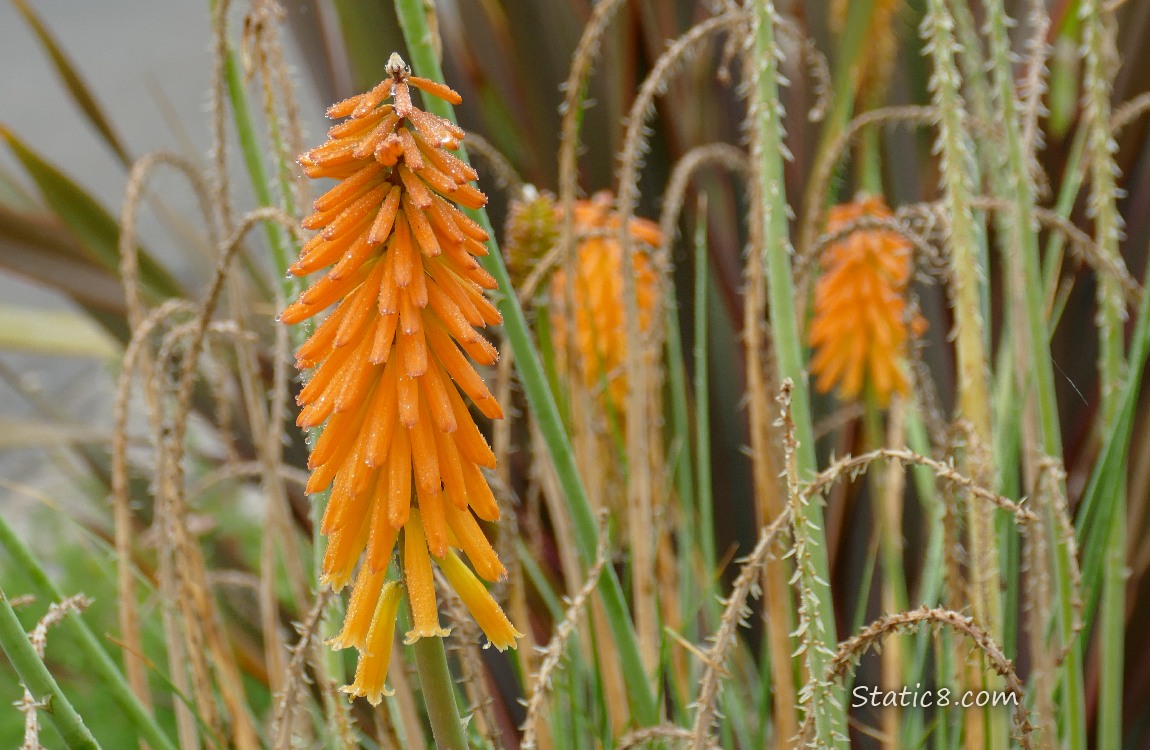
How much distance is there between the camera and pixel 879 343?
925 mm

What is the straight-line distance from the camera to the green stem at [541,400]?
1.45 ft

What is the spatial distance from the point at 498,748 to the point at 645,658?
0.55ft

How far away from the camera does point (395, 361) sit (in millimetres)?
357

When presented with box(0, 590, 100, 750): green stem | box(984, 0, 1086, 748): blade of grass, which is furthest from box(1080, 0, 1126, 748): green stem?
box(0, 590, 100, 750): green stem

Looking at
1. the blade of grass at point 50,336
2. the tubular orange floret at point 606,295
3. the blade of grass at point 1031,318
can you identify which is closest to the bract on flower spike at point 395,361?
the blade of grass at point 1031,318

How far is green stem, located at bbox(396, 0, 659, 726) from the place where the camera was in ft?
1.45

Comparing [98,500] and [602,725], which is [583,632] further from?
[98,500]

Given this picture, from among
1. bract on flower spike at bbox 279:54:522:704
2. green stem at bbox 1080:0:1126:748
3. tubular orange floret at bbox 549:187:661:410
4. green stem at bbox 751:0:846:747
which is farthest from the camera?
tubular orange floret at bbox 549:187:661:410

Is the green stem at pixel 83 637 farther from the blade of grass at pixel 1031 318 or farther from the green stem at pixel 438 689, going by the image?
the blade of grass at pixel 1031 318

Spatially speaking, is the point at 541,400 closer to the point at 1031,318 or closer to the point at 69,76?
the point at 1031,318

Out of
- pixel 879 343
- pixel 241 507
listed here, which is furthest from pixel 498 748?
pixel 241 507

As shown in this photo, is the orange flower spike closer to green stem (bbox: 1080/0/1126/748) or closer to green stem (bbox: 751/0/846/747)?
green stem (bbox: 751/0/846/747)

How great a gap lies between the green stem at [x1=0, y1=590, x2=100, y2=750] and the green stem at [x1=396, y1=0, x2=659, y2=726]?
0.21 meters

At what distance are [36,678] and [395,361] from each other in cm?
18
